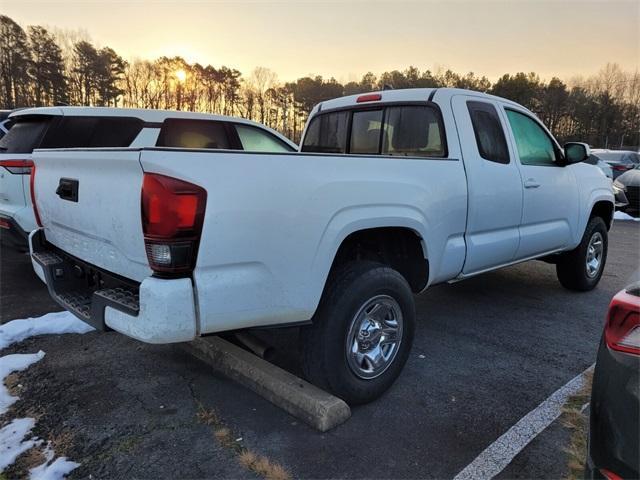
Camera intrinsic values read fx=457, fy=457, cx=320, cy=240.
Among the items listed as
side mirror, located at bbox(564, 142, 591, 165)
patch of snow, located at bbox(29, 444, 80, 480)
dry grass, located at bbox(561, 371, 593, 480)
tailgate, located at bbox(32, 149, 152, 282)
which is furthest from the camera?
side mirror, located at bbox(564, 142, 591, 165)

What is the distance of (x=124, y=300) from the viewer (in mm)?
2330

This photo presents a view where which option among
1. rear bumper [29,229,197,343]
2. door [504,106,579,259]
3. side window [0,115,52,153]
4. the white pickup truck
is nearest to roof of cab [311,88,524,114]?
the white pickup truck

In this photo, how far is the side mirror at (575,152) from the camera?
4730 millimetres

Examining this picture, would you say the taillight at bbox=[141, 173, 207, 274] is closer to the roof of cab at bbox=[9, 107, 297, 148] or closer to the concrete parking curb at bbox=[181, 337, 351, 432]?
the concrete parking curb at bbox=[181, 337, 351, 432]

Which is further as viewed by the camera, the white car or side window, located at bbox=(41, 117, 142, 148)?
side window, located at bbox=(41, 117, 142, 148)

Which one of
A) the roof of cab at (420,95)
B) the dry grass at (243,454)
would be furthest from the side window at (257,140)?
the dry grass at (243,454)

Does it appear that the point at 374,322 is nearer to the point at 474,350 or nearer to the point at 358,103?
the point at 474,350

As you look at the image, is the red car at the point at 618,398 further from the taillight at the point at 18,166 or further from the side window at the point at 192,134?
the taillight at the point at 18,166

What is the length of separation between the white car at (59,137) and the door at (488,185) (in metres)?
3.51

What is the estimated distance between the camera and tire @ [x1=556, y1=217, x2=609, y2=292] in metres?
5.43

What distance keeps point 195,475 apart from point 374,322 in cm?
136

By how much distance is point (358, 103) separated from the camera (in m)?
4.35

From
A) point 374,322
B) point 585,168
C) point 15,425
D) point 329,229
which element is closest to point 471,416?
point 374,322

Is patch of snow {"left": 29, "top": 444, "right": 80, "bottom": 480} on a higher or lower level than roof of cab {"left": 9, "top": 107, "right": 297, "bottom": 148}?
lower
